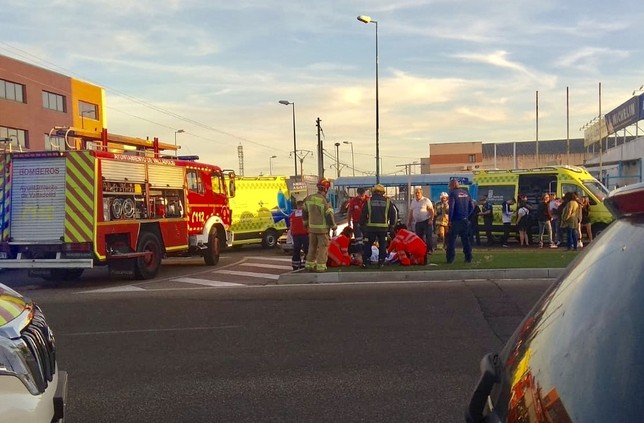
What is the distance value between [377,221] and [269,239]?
8.71 m

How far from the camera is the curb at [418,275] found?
1234 centimetres

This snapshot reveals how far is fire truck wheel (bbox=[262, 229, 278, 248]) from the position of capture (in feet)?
70.6

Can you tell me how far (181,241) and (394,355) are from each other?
32.1ft

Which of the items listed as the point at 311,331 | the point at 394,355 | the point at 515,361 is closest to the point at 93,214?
the point at 311,331

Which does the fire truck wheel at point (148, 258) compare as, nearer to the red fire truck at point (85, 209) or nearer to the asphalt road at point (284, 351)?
the red fire truck at point (85, 209)

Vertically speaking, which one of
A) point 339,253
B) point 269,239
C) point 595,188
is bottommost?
point 269,239

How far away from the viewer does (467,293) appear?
10391 millimetres

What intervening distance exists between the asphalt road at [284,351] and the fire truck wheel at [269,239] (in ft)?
33.1

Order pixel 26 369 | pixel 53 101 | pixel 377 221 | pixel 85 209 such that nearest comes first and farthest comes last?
pixel 26 369 → pixel 85 209 → pixel 377 221 → pixel 53 101

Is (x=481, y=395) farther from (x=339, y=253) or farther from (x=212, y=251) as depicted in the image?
(x=212, y=251)

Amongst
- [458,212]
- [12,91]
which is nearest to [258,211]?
[458,212]

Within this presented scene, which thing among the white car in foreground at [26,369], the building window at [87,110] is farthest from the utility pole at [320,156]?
the white car in foreground at [26,369]

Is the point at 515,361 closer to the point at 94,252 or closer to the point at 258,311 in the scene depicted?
the point at 258,311

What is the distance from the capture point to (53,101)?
163 feet
